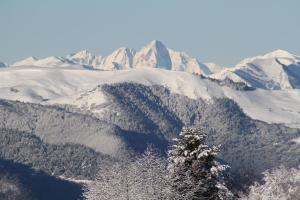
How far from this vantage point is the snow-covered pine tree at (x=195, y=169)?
78.1 m

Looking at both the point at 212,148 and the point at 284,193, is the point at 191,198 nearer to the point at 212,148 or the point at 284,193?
the point at 212,148

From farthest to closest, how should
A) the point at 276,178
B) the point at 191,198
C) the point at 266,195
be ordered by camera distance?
the point at 276,178 < the point at 266,195 < the point at 191,198

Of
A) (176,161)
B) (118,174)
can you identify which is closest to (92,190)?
(118,174)

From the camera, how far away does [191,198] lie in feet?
257

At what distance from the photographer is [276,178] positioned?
157250 millimetres

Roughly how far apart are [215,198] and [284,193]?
71.1 m

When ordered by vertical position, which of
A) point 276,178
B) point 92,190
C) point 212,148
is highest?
point 212,148

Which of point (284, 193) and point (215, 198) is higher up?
point (215, 198)

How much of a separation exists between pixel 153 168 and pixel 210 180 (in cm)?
533

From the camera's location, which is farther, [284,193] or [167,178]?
[284,193]

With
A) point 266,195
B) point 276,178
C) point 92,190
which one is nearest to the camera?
point 92,190

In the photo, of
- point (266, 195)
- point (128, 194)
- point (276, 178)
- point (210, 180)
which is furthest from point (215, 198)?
point (276, 178)

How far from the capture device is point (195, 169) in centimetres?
7844

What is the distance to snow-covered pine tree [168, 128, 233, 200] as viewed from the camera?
78125 millimetres
